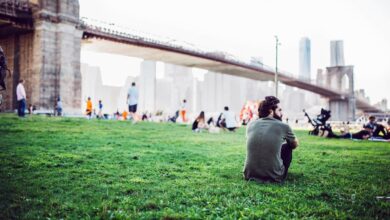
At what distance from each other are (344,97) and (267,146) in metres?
62.4

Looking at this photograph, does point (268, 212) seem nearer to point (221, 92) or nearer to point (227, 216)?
point (227, 216)

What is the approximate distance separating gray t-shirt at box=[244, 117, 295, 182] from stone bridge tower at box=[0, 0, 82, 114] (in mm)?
21003

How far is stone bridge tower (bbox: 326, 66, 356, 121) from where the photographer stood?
6141 cm

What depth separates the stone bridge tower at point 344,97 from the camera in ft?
201

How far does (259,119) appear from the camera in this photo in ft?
13.2

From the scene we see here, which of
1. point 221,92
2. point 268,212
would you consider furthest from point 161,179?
point 221,92

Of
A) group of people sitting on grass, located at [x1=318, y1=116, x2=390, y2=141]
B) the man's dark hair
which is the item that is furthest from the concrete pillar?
the man's dark hair

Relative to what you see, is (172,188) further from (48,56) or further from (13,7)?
(13,7)

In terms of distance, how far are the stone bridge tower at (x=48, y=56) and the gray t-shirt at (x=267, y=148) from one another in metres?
21.0

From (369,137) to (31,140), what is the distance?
10.8m

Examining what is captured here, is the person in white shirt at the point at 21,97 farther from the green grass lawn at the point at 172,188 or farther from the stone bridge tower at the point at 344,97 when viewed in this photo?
the stone bridge tower at the point at 344,97

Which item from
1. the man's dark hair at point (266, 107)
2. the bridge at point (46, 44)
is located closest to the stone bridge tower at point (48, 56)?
the bridge at point (46, 44)

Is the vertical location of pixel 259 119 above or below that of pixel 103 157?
above

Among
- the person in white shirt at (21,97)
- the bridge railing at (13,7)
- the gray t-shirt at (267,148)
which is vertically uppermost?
the bridge railing at (13,7)
